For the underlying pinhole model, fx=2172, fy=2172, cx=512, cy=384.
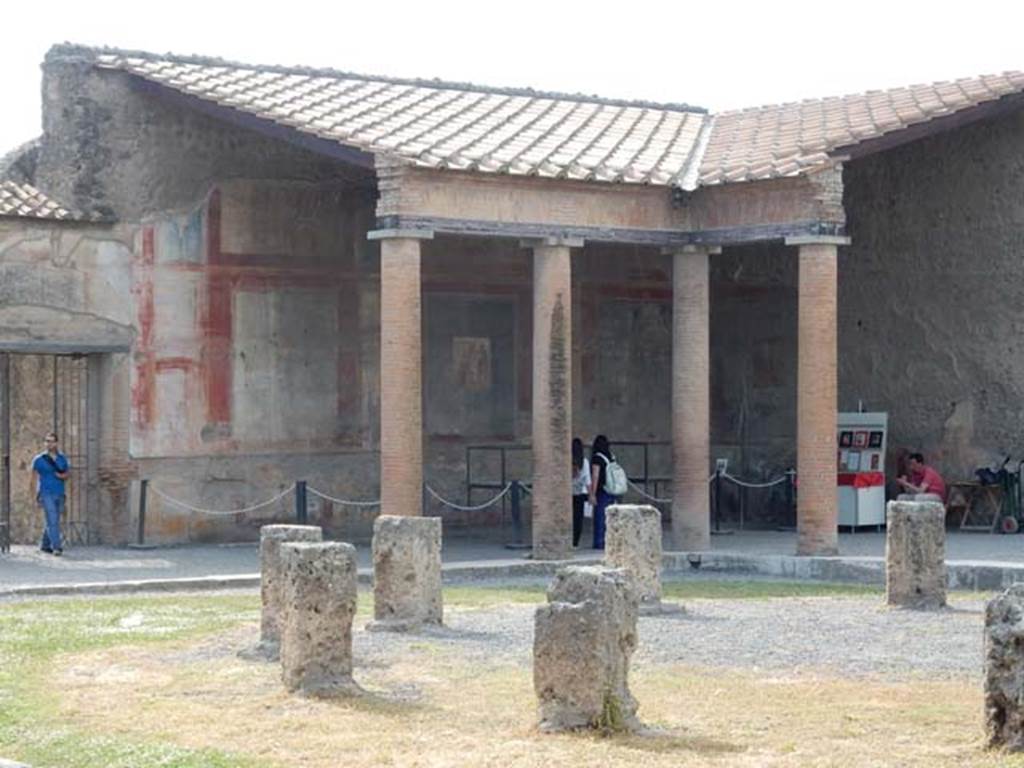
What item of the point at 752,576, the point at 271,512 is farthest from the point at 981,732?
the point at 271,512

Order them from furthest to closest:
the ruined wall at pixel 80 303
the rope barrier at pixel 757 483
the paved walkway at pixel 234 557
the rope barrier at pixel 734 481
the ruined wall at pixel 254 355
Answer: the rope barrier at pixel 734 481 → the rope barrier at pixel 757 483 → the ruined wall at pixel 254 355 → the ruined wall at pixel 80 303 → the paved walkway at pixel 234 557

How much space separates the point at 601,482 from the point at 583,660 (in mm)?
9742

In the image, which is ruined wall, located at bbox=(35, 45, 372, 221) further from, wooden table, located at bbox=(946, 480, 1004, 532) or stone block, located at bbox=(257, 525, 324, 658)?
stone block, located at bbox=(257, 525, 324, 658)

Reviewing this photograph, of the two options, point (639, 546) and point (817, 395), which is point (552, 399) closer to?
point (817, 395)

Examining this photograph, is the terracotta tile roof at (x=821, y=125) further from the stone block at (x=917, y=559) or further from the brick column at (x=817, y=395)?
the stone block at (x=917, y=559)

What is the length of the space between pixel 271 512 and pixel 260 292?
1.97 meters

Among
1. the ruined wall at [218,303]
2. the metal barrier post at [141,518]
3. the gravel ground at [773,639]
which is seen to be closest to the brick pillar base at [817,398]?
the gravel ground at [773,639]

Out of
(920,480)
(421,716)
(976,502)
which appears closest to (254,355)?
(920,480)

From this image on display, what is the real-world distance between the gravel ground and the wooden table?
5435 mm

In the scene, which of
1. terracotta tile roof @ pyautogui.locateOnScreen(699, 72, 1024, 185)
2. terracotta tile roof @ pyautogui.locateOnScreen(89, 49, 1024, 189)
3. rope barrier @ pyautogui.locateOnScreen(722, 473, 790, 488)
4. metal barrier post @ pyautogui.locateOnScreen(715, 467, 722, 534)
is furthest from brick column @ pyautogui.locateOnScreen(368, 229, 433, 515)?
rope barrier @ pyautogui.locateOnScreen(722, 473, 790, 488)

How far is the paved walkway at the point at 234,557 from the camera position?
15914mm

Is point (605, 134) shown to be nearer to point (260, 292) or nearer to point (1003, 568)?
point (260, 292)

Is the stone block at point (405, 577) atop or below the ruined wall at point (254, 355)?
below

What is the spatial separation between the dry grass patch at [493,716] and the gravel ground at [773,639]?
0.34m
